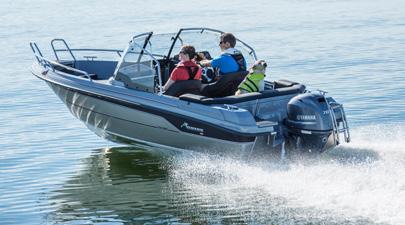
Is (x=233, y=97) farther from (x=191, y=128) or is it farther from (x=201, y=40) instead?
(x=201, y=40)

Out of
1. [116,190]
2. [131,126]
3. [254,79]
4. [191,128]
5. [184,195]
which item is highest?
[254,79]

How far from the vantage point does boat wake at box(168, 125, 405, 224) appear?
8922 millimetres

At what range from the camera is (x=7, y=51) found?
25.7 metres

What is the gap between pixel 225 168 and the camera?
10688 millimetres

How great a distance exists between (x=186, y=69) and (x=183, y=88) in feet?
0.83

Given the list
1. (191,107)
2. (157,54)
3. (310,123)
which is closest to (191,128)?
(191,107)

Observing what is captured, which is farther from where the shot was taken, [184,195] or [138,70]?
[138,70]

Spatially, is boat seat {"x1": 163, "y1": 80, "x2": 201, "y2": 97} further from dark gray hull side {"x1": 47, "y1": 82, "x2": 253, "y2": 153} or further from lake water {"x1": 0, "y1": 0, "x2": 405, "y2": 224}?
lake water {"x1": 0, "y1": 0, "x2": 405, "y2": 224}

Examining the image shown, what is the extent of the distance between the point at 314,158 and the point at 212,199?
55.7 inches

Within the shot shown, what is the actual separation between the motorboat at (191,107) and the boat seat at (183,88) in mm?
15

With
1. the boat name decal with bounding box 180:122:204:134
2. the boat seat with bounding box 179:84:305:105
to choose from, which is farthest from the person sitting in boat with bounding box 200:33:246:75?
the boat name decal with bounding box 180:122:204:134

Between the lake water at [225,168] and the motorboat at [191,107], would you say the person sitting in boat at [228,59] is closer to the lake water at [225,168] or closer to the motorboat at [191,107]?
the motorboat at [191,107]

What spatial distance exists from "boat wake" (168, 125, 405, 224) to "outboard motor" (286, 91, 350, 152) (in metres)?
0.20

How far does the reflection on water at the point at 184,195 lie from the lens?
30.7 ft
